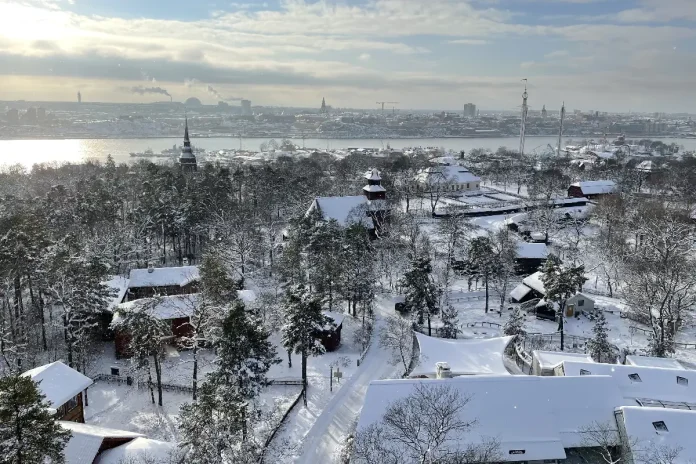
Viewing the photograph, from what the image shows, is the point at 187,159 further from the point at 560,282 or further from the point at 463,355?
the point at 463,355

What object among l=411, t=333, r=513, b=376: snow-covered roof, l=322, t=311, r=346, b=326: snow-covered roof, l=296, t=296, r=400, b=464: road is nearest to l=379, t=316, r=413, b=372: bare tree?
l=296, t=296, r=400, b=464: road

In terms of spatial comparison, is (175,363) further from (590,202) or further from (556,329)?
(590,202)

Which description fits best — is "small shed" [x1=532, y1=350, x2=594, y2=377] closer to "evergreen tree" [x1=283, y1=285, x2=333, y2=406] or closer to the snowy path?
the snowy path

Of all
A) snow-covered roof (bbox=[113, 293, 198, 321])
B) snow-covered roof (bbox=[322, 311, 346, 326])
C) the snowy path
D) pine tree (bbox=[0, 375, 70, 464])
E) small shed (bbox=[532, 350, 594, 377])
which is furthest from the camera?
snow-covered roof (bbox=[322, 311, 346, 326])


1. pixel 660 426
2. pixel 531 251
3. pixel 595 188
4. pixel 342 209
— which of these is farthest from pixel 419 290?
pixel 595 188

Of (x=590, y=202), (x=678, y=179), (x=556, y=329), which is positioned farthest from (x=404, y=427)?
(x=678, y=179)

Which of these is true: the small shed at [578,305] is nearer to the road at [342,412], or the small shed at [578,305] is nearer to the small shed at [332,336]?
the road at [342,412]

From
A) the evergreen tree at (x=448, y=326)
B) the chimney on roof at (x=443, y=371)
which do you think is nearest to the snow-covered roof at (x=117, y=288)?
the chimney on roof at (x=443, y=371)
